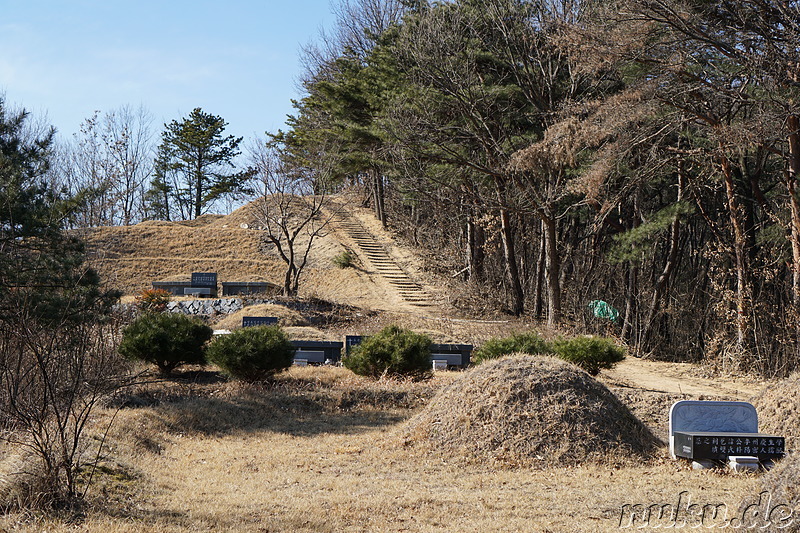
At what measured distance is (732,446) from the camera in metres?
7.65

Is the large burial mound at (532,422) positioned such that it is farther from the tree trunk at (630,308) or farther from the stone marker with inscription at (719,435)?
the tree trunk at (630,308)

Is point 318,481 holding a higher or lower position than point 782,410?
lower

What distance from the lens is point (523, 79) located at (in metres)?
22.1

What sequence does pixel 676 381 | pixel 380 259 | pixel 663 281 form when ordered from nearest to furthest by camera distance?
pixel 676 381 → pixel 663 281 → pixel 380 259

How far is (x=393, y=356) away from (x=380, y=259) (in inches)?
864

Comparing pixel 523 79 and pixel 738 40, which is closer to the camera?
pixel 738 40

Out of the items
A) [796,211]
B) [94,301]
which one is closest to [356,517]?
[94,301]

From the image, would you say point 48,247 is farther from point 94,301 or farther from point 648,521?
point 648,521

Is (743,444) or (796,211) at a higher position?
(796,211)

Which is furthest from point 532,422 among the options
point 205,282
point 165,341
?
point 205,282

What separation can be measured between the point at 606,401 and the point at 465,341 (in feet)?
35.7

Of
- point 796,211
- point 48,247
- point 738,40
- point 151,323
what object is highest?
point 738,40

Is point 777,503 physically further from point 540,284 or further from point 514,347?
point 540,284

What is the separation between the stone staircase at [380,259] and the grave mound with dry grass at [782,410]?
62.3 ft
